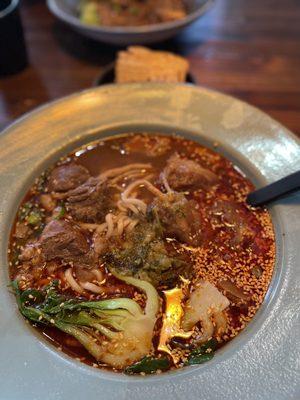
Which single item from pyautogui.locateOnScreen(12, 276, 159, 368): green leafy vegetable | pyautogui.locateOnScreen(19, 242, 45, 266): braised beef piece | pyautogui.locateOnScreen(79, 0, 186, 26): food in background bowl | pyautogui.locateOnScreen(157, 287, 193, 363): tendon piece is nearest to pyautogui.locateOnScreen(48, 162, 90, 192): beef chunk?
pyautogui.locateOnScreen(19, 242, 45, 266): braised beef piece

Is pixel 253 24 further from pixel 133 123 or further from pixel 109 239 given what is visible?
pixel 109 239

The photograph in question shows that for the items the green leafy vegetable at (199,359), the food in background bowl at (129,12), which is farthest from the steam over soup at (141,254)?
the food in background bowl at (129,12)

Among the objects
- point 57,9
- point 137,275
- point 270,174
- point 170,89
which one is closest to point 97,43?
point 57,9

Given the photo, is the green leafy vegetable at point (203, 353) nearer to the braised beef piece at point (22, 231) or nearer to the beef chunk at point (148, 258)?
the beef chunk at point (148, 258)

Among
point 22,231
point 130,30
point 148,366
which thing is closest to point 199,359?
point 148,366

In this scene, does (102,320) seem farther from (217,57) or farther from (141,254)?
(217,57)

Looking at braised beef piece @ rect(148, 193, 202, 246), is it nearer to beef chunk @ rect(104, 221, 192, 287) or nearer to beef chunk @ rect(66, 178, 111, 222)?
beef chunk @ rect(104, 221, 192, 287)
